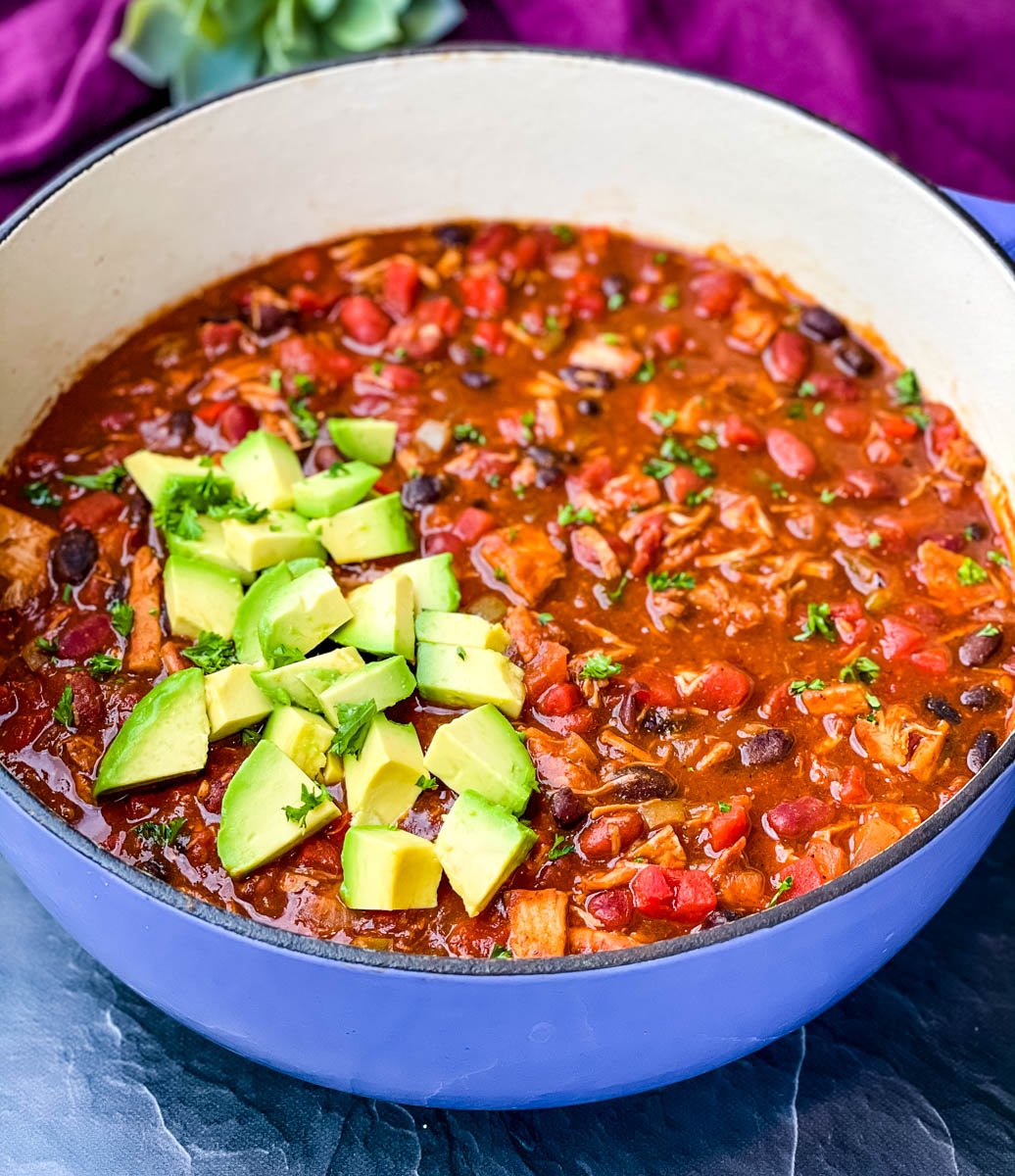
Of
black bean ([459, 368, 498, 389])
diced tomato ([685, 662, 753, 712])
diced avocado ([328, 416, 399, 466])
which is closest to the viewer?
diced tomato ([685, 662, 753, 712])

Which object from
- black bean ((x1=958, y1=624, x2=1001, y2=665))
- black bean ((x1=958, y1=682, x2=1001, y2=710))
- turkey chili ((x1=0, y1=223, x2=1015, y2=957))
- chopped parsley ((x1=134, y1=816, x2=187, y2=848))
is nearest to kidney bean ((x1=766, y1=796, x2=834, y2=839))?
turkey chili ((x1=0, y1=223, x2=1015, y2=957))

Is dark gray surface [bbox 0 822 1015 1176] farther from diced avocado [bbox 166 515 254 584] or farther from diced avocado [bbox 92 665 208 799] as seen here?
diced avocado [bbox 166 515 254 584]

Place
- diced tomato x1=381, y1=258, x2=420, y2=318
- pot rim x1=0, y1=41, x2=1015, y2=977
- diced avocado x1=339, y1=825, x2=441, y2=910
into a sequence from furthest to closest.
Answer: diced tomato x1=381, y1=258, x2=420, y2=318, diced avocado x1=339, y1=825, x2=441, y2=910, pot rim x1=0, y1=41, x2=1015, y2=977

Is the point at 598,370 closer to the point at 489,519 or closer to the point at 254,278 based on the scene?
the point at 489,519

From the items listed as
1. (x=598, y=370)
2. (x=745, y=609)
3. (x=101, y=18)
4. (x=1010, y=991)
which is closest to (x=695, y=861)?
(x=745, y=609)

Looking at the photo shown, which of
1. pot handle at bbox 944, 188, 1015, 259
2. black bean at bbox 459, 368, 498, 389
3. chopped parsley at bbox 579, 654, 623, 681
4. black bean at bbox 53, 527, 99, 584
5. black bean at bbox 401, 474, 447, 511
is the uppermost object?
pot handle at bbox 944, 188, 1015, 259

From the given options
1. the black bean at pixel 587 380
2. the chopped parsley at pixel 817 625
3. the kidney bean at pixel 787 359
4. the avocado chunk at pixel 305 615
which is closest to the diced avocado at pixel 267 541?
the avocado chunk at pixel 305 615

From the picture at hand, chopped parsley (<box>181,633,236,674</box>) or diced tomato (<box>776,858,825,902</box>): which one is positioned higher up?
chopped parsley (<box>181,633,236,674</box>)
